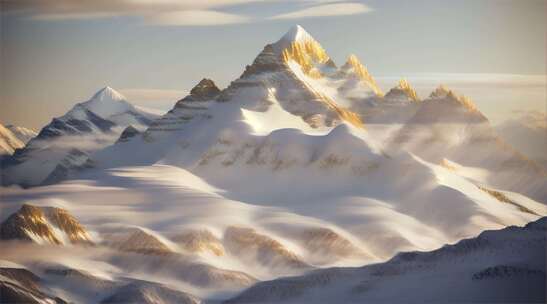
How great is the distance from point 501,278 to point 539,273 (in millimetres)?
5470

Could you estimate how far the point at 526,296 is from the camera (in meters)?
192

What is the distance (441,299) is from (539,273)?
14.3m

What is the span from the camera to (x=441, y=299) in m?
199

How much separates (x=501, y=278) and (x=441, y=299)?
30.0ft

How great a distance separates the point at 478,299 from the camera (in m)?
195

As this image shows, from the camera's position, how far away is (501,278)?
199125 mm

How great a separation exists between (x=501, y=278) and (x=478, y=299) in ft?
20.7

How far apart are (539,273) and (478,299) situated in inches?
393

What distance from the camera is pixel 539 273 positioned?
648ft

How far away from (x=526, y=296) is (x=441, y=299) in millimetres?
12756

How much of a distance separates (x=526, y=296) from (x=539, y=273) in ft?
20.8
